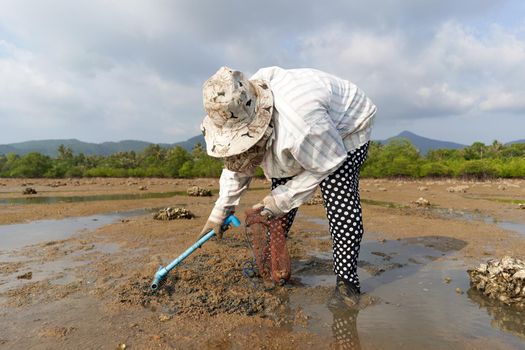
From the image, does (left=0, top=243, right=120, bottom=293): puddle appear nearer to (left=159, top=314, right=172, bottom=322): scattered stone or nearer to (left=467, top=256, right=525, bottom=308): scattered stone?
(left=159, top=314, right=172, bottom=322): scattered stone

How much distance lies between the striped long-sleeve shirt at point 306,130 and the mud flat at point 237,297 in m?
0.84

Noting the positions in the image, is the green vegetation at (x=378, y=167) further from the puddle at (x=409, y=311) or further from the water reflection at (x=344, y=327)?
the water reflection at (x=344, y=327)

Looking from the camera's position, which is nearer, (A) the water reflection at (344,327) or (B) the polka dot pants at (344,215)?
(A) the water reflection at (344,327)

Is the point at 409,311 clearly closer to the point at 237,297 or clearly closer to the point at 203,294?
the point at 237,297

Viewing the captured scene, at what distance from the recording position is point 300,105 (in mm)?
2525

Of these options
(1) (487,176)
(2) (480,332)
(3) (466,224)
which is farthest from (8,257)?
(1) (487,176)

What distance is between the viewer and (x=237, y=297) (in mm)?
3020

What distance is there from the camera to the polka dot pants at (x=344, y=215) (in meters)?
2.92

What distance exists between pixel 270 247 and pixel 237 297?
0.60 m

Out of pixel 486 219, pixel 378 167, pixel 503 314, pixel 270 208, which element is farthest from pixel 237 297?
pixel 378 167

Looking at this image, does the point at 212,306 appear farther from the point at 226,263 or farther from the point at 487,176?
the point at 487,176

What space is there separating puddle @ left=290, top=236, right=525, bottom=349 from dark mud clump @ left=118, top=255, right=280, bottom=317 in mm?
344

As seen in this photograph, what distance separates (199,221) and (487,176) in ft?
86.0

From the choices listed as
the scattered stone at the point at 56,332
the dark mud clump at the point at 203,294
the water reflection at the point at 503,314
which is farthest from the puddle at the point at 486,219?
the scattered stone at the point at 56,332
